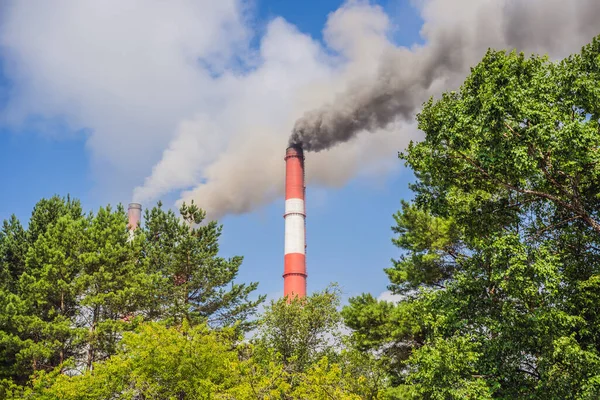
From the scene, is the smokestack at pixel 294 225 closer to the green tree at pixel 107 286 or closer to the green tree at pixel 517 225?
the green tree at pixel 107 286

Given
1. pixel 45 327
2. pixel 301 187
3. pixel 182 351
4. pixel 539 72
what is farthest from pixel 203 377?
pixel 301 187

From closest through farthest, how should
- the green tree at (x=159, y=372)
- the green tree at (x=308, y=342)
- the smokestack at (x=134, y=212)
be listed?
the green tree at (x=159, y=372), the green tree at (x=308, y=342), the smokestack at (x=134, y=212)

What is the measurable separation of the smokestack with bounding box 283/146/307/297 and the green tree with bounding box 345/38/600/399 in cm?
2383

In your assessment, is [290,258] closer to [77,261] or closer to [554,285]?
[77,261]

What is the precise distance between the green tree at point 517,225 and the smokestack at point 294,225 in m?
23.8

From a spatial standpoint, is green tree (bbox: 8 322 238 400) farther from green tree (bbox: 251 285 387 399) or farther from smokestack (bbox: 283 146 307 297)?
smokestack (bbox: 283 146 307 297)

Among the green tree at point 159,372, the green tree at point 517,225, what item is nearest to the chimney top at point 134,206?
the green tree at point 159,372

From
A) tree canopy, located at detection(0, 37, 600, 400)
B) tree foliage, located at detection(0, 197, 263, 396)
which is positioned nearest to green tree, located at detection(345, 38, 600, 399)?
tree canopy, located at detection(0, 37, 600, 400)

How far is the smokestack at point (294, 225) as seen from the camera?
42406 mm

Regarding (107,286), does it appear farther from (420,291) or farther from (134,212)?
(134,212)

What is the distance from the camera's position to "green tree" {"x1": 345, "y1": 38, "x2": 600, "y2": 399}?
1464 centimetres

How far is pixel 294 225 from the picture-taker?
146ft

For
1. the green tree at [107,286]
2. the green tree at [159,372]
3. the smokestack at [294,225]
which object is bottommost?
the green tree at [159,372]

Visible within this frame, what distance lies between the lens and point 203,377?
21266mm
